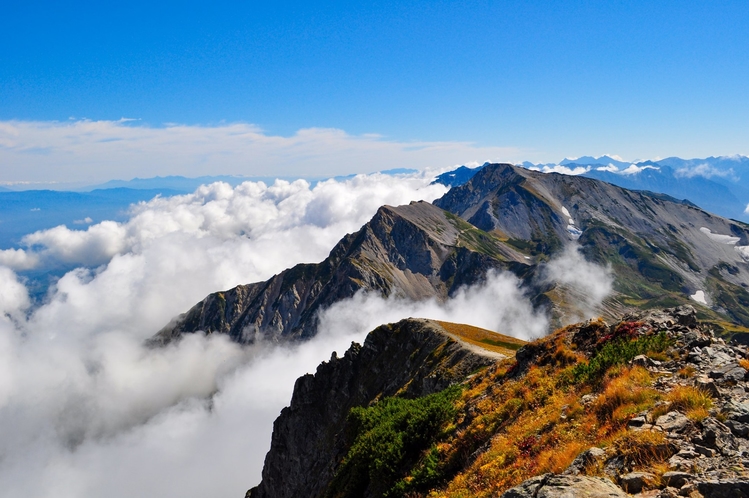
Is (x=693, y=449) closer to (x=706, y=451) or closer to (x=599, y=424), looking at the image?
(x=706, y=451)

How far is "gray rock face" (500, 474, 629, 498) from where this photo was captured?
10.7 metres

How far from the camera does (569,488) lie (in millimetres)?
11086

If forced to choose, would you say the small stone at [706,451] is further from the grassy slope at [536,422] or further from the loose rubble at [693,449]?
the grassy slope at [536,422]

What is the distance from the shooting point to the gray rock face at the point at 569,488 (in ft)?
34.9

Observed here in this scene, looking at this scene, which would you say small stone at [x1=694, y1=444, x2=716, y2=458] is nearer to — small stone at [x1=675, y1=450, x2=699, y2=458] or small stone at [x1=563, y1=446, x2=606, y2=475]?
small stone at [x1=675, y1=450, x2=699, y2=458]

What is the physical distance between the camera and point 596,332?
2664 centimetres

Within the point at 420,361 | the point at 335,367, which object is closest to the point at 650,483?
the point at 420,361

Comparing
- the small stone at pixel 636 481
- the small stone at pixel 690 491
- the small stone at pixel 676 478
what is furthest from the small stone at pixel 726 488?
the small stone at pixel 636 481

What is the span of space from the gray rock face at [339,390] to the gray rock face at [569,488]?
168 ft

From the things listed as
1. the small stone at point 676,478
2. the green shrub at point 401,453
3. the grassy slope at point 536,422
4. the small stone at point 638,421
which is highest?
the small stone at point 676,478

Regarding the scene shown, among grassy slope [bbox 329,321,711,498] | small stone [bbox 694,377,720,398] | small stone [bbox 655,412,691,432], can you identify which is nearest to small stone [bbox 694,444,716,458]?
grassy slope [bbox 329,321,711,498]

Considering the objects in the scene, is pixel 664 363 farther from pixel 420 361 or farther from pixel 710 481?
pixel 420 361

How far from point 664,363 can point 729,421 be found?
6662 millimetres

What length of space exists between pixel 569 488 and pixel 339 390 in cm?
8552
